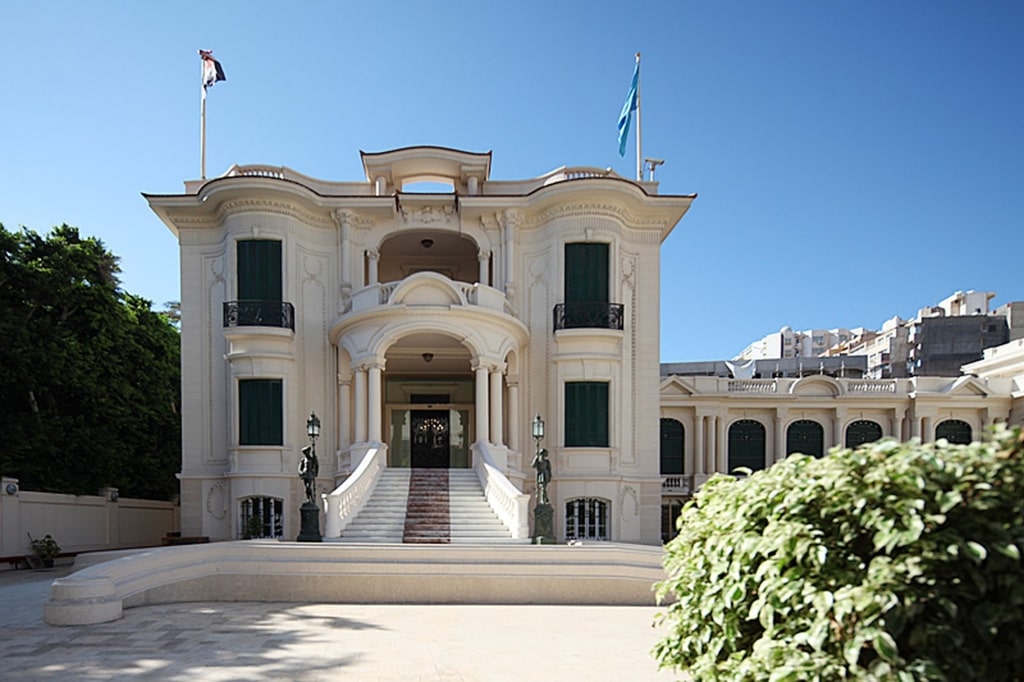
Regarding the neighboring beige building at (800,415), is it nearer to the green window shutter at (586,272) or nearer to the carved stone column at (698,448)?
the carved stone column at (698,448)

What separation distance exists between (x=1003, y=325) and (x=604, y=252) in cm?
3511

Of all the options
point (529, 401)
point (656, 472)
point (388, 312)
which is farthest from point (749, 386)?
point (388, 312)

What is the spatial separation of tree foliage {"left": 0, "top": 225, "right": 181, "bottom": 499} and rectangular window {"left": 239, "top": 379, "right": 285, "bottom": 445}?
5801 millimetres

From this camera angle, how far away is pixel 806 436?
27531 mm

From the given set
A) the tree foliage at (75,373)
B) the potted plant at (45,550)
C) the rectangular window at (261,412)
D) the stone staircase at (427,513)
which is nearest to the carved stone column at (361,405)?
the stone staircase at (427,513)

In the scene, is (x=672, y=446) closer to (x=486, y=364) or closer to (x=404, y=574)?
(x=486, y=364)

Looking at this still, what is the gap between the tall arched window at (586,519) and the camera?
18.8 m

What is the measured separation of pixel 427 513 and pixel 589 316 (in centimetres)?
739

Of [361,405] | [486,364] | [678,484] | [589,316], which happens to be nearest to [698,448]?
[678,484]

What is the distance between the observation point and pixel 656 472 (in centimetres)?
1934

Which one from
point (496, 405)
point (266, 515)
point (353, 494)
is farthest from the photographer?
point (496, 405)

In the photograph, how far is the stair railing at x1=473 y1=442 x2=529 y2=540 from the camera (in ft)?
47.2

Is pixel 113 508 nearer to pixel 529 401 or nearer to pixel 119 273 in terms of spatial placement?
pixel 119 273

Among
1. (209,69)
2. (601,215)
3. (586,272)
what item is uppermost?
(209,69)
